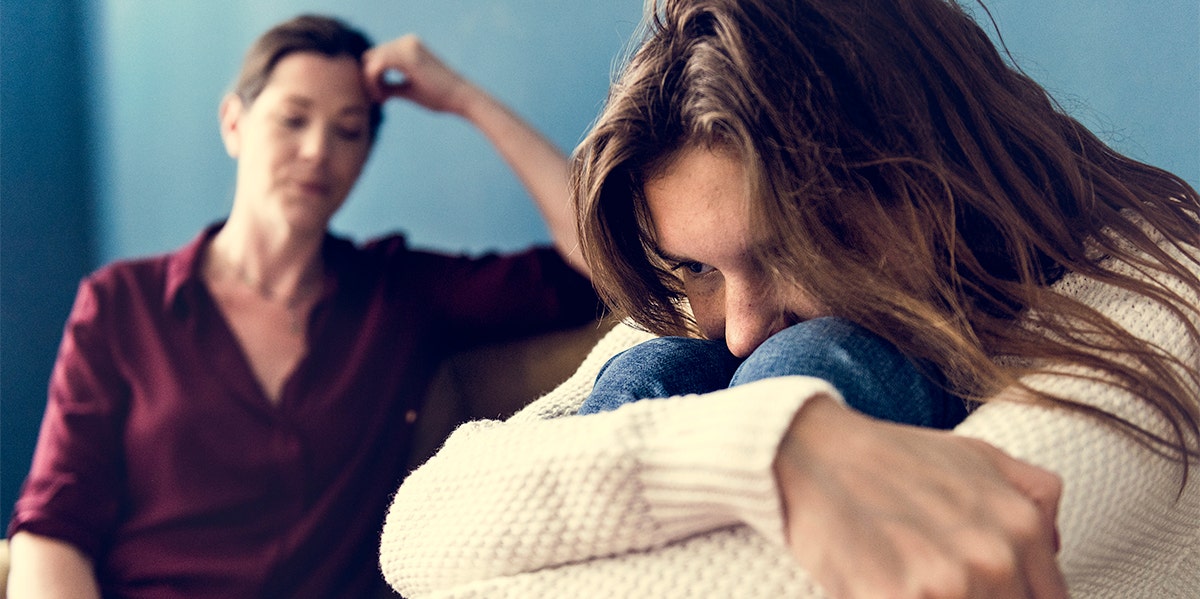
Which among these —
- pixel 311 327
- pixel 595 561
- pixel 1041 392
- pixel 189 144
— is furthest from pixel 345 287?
pixel 1041 392

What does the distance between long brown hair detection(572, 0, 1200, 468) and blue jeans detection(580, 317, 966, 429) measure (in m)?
0.02

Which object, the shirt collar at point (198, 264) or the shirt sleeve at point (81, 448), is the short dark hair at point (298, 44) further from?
the shirt sleeve at point (81, 448)

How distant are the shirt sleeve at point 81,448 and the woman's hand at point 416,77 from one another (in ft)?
1.77

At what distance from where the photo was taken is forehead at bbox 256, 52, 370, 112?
4.17 feet

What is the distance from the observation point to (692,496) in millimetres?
369

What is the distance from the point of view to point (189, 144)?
178 cm

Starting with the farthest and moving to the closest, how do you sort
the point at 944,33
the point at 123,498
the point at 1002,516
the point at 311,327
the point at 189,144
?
1. the point at 189,144
2. the point at 311,327
3. the point at 123,498
4. the point at 944,33
5. the point at 1002,516

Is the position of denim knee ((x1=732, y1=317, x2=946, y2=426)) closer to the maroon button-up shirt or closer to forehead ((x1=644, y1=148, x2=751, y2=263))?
forehead ((x1=644, y1=148, x2=751, y2=263))

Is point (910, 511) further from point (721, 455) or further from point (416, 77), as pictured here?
point (416, 77)

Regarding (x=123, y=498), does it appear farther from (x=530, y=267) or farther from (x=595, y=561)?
(x=595, y=561)

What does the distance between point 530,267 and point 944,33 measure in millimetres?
737

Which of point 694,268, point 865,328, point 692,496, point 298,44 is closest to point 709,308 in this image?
point 694,268

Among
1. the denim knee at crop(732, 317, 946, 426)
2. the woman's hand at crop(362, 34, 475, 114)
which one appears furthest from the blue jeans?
the woman's hand at crop(362, 34, 475, 114)

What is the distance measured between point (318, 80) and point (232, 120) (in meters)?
0.25
